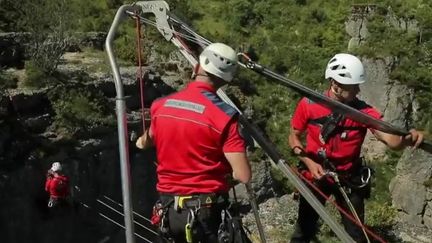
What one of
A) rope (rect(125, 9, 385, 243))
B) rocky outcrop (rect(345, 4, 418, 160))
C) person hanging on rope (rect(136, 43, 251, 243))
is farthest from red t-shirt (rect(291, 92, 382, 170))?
rocky outcrop (rect(345, 4, 418, 160))

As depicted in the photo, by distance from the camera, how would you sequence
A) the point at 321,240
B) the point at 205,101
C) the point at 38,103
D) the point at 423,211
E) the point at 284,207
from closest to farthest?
the point at 205,101 → the point at 321,240 → the point at 423,211 → the point at 284,207 → the point at 38,103

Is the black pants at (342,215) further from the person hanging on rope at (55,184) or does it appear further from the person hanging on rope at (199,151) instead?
the person hanging on rope at (55,184)

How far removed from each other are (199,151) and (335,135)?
195 cm

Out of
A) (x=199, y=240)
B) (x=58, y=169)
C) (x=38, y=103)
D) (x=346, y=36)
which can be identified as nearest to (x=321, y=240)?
(x=199, y=240)

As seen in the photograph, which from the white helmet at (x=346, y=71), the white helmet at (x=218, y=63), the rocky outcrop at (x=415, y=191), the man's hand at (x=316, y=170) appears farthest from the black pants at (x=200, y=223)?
the rocky outcrop at (x=415, y=191)

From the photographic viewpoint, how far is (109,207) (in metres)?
15.1

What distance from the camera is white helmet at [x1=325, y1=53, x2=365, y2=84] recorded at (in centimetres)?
560

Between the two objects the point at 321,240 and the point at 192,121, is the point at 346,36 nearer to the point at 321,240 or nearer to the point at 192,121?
the point at 321,240

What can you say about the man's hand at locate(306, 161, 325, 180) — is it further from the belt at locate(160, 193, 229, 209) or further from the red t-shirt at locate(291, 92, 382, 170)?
the belt at locate(160, 193, 229, 209)

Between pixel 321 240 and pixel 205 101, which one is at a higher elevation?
pixel 205 101

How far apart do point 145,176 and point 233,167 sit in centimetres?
1189

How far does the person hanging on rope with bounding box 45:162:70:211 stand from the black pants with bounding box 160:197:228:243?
8.92 meters

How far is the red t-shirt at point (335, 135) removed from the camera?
5.77 meters

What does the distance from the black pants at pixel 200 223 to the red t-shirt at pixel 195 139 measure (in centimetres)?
13
